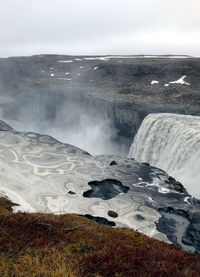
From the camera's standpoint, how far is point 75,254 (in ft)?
26.0

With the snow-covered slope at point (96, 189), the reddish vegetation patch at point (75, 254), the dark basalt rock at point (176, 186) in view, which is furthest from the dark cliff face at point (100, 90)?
the reddish vegetation patch at point (75, 254)

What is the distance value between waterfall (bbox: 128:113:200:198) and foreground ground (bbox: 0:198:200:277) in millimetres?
19136

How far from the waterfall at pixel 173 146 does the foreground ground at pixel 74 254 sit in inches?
753

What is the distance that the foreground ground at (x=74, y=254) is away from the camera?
22.8 ft

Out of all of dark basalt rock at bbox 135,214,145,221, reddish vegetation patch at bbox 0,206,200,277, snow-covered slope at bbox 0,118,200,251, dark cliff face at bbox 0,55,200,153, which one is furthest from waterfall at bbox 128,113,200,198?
reddish vegetation patch at bbox 0,206,200,277

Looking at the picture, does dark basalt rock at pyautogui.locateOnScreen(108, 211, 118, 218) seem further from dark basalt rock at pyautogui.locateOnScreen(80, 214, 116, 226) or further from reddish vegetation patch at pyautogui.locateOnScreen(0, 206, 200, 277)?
reddish vegetation patch at pyautogui.locateOnScreen(0, 206, 200, 277)

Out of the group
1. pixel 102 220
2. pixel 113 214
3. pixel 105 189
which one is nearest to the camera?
pixel 102 220

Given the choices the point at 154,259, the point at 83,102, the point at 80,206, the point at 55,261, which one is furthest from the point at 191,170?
the point at 83,102

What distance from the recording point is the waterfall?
28625 mm

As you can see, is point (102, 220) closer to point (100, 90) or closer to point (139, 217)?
point (139, 217)

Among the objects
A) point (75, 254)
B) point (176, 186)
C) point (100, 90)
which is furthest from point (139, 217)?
Answer: point (100, 90)

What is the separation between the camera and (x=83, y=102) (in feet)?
197

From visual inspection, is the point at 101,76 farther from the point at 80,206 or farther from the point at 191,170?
the point at 80,206

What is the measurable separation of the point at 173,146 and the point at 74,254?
27.5 m
